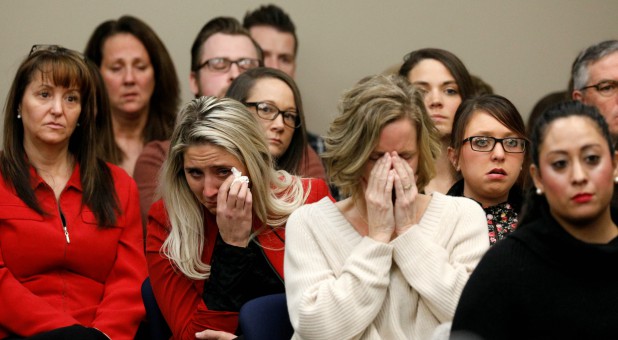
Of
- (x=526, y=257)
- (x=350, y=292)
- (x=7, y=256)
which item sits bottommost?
(x=7, y=256)

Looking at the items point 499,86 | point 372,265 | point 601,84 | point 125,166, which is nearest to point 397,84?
point 372,265

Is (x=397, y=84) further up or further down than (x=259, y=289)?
further up

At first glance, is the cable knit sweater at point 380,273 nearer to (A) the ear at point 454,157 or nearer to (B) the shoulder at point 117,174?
(A) the ear at point 454,157

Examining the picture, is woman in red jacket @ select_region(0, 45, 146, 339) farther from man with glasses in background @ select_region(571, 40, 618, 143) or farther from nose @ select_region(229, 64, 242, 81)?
man with glasses in background @ select_region(571, 40, 618, 143)

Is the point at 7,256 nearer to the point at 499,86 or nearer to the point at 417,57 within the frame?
the point at 417,57

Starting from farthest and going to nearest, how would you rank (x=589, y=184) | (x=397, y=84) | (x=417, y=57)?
(x=417, y=57) < (x=397, y=84) < (x=589, y=184)

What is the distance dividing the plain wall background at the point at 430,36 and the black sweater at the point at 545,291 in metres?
2.72

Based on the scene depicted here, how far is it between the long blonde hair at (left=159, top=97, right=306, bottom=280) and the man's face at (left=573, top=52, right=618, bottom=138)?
1080 millimetres

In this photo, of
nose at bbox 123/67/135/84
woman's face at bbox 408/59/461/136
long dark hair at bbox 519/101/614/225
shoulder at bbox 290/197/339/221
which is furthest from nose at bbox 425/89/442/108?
long dark hair at bbox 519/101/614/225

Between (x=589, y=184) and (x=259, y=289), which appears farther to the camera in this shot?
(x=259, y=289)

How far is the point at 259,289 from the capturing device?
2.77m

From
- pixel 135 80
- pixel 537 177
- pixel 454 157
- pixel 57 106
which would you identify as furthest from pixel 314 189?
pixel 135 80

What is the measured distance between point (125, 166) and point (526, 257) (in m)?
2.30

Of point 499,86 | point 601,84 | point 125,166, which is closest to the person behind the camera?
point 601,84
